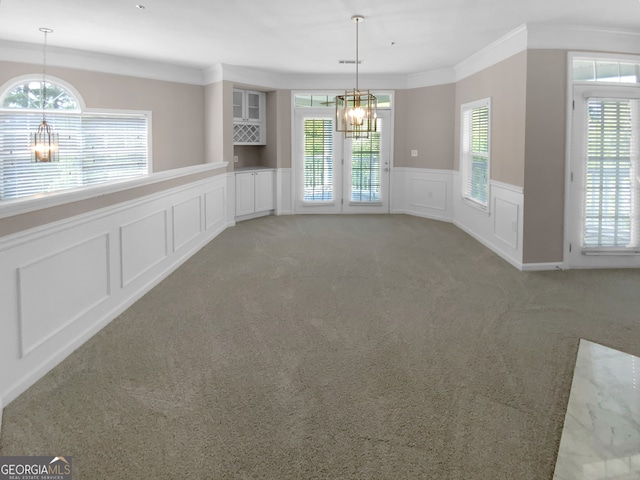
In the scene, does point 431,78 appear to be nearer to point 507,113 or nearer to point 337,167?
point 337,167

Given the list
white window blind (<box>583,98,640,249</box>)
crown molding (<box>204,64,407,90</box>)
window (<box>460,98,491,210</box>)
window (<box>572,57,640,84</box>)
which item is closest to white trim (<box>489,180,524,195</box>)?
window (<box>460,98,491,210</box>)

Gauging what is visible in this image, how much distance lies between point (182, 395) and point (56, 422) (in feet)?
1.99

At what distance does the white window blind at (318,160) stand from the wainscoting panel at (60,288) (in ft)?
20.4

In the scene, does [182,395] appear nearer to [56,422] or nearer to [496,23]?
[56,422]

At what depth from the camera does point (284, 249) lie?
6727mm

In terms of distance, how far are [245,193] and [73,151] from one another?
9.30ft

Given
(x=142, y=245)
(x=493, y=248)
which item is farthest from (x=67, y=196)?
(x=493, y=248)

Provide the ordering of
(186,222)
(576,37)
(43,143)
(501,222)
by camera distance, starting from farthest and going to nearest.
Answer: (43,143), (501,222), (186,222), (576,37)

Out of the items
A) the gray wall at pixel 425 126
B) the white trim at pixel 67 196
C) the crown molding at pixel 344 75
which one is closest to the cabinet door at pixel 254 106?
the crown molding at pixel 344 75

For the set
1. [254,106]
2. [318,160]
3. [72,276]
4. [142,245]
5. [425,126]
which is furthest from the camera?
[318,160]

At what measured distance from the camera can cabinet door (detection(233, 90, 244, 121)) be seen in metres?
8.91

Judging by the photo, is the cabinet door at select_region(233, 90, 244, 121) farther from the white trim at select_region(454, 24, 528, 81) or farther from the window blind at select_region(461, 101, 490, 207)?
the window blind at select_region(461, 101, 490, 207)

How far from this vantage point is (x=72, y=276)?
10.9ft

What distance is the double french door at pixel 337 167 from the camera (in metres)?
9.59
